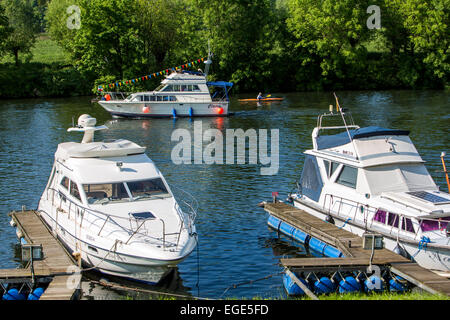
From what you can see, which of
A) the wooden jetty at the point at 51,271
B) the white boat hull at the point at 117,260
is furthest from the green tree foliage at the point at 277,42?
the white boat hull at the point at 117,260

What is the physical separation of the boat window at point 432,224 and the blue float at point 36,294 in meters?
12.3

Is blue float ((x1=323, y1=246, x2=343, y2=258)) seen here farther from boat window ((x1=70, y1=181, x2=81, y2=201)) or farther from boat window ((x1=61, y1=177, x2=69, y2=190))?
boat window ((x1=61, y1=177, x2=69, y2=190))

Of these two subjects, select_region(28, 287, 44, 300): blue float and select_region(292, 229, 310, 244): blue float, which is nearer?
select_region(28, 287, 44, 300): blue float

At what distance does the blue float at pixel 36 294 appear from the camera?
56.6 feet

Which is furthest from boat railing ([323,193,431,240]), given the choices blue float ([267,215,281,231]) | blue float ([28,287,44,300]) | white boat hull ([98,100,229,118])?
white boat hull ([98,100,229,118])

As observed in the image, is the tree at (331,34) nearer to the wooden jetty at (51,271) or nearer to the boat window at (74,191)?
the boat window at (74,191)

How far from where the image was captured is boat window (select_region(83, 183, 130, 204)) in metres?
20.9

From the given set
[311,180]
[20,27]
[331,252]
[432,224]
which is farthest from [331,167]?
[20,27]

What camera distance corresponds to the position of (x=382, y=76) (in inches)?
3531

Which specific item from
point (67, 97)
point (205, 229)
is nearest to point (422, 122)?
point (205, 229)

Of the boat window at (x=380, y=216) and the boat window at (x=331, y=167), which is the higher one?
the boat window at (x=331, y=167)
